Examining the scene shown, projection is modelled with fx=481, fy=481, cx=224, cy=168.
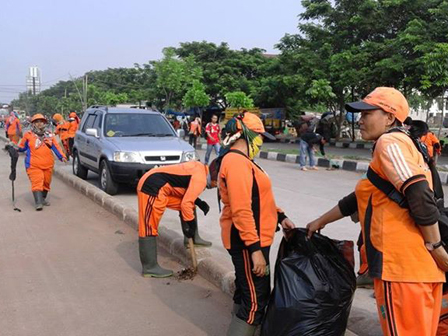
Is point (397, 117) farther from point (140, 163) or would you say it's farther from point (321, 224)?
point (140, 163)

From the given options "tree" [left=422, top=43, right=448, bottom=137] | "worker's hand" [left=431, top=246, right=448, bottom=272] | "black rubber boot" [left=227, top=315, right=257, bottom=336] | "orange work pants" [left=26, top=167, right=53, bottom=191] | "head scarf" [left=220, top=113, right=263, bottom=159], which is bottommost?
"black rubber boot" [left=227, top=315, right=257, bottom=336]

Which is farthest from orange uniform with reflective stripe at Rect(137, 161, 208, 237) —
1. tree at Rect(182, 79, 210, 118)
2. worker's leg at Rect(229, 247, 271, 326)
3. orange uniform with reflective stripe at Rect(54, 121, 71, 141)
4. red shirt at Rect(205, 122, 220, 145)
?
tree at Rect(182, 79, 210, 118)

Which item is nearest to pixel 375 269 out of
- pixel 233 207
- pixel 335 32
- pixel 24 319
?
pixel 233 207

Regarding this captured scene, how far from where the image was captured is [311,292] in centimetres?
260

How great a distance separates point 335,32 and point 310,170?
32.6 ft

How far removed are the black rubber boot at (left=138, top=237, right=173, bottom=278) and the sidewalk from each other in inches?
2.9

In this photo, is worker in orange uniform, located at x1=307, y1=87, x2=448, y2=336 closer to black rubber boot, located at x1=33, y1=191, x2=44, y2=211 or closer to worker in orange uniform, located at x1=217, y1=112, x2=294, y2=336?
worker in orange uniform, located at x1=217, y1=112, x2=294, y2=336

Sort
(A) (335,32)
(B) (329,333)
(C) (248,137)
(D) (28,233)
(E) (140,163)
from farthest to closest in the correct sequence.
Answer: (A) (335,32), (E) (140,163), (D) (28,233), (C) (248,137), (B) (329,333)

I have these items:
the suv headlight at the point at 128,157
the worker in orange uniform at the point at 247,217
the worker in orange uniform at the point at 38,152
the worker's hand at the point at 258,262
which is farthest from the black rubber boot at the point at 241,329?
the suv headlight at the point at 128,157

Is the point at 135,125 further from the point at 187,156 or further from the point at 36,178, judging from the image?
the point at 36,178

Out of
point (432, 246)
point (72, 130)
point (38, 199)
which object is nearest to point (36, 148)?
point (38, 199)

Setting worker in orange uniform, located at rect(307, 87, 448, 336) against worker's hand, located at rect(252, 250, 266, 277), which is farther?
worker's hand, located at rect(252, 250, 266, 277)

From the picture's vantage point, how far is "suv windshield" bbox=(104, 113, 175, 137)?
983cm

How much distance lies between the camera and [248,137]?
307cm
